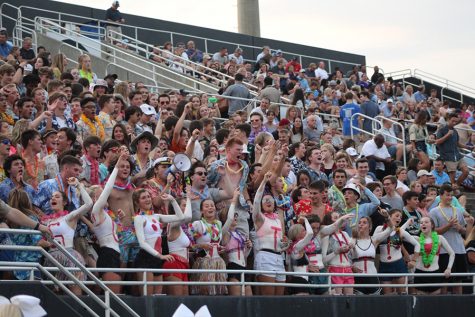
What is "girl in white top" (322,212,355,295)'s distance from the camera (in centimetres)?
1589

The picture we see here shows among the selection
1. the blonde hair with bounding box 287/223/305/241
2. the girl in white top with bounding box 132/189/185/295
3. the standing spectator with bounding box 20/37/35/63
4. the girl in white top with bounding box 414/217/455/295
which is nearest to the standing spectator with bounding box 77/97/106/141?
the girl in white top with bounding box 132/189/185/295

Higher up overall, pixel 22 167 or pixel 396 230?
pixel 22 167

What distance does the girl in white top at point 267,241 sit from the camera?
14781mm

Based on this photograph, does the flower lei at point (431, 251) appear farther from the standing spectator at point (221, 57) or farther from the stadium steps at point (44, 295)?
the standing spectator at point (221, 57)

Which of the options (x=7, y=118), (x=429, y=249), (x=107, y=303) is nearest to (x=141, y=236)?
(x=107, y=303)

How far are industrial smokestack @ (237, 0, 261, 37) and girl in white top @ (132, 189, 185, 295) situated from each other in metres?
29.0

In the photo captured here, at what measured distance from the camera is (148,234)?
42.9 ft

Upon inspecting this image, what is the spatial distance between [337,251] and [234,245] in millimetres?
2070

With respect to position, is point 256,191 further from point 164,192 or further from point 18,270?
point 18,270

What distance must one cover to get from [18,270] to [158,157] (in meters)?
3.65

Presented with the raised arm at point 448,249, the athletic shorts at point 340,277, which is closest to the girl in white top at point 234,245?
the athletic shorts at point 340,277

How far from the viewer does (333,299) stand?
51.7 ft

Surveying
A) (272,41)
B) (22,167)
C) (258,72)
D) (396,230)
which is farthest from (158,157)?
(272,41)

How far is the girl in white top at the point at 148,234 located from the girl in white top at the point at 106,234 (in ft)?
1.06
